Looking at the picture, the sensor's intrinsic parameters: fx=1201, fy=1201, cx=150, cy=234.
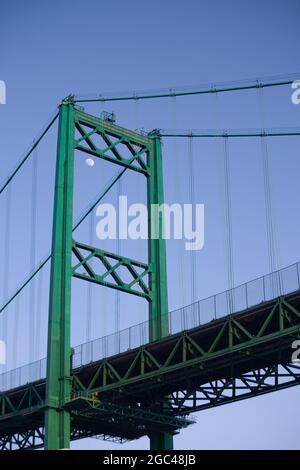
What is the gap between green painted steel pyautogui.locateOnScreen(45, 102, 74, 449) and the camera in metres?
65.2

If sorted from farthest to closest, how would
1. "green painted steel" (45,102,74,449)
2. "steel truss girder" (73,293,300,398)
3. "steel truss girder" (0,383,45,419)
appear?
"steel truss girder" (0,383,45,419)
"green painted steel" (45,102,74,449)
"steel truss girder" (73,293,300,398)

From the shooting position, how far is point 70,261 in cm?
6881

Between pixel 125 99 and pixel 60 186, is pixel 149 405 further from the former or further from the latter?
pixel 125 99

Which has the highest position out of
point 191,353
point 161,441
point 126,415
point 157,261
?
point 157,261

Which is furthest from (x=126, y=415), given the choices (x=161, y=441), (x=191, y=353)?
(x=191, y=353)

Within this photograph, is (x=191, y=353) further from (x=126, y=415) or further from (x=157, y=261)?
(x=157, y=261)

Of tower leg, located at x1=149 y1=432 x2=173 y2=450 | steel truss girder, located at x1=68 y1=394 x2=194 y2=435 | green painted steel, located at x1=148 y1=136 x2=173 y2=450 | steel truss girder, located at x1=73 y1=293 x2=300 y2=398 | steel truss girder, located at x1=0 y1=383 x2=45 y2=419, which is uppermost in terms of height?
green painted steel, located at x1=148 y1=136 x2=173 y2=450

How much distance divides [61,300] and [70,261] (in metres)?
2.59

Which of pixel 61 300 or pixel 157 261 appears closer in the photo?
pixel 61 300

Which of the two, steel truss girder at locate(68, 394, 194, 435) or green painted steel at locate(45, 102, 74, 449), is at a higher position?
green painted steel at locate(45, 102, 74, 449)

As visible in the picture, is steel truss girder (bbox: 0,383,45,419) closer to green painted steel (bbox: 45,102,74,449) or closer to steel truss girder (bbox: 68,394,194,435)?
green painted steel (bbox: 45,102,74,449)

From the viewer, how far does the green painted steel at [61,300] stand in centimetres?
6519
